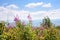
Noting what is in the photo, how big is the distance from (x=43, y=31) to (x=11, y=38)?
1581 millimetres

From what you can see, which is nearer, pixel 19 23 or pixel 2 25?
pixel 19 23

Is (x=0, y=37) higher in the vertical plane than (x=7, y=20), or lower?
lower

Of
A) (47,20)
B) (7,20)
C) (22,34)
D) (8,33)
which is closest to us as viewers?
(22,34)

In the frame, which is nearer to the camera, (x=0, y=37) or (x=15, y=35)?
(x=15, y=35)

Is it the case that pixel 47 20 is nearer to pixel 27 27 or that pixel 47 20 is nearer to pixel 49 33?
pixel 49 33

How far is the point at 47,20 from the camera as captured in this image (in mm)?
12641

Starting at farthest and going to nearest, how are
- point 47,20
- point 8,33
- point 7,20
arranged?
point 47,20
point 7,20
point 8,33

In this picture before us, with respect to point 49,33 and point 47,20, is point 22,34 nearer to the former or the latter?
point 49,33

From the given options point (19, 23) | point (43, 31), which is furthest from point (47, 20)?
point (19, 23)

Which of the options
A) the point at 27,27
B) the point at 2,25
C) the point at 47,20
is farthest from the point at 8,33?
the point at 47,20

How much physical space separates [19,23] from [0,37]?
4.05ft

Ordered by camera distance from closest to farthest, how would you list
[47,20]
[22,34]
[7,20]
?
[22,34] < [7,20] < [47,20]

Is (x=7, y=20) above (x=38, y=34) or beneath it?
above

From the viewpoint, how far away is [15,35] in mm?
9523
